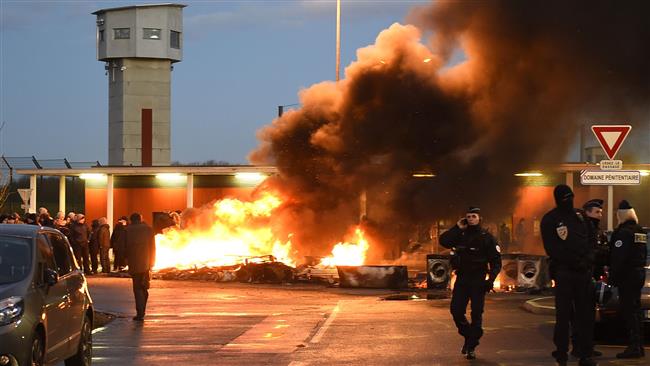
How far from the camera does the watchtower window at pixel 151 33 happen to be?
55.5 meters

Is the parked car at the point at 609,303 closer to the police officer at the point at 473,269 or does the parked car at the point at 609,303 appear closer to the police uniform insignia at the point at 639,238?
the police uniform insignia at the point at 639,238

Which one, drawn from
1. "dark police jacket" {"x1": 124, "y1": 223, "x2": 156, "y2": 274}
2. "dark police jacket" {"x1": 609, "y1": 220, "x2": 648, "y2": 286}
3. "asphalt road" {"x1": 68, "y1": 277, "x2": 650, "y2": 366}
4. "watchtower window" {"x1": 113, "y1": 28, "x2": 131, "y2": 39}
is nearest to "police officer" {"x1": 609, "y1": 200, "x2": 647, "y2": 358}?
"dark police jacket" {"x1": 609, "y1": 220, "x2": 648, "y2": 286}

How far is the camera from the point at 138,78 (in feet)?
182

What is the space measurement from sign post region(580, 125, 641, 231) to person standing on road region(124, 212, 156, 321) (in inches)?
276

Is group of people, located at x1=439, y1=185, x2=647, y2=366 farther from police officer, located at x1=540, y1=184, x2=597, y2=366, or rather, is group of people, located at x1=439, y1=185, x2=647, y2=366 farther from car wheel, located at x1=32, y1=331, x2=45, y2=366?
car wheel, located at x1=32, y1=331, x2=45, y2=366

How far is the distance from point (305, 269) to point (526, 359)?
15.7m

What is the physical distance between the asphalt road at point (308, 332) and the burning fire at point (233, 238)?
29.4 ft

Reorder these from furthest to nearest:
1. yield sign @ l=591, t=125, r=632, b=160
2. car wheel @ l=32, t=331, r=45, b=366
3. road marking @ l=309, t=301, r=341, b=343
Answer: yield sign @ l=591, t=125, r=632, b=160 → road marking @ l=309, t=301, r=341, b=343 → car wheel @ l=32, t=331, r=45, b=366

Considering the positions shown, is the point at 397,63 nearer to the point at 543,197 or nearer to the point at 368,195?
the point at 368,195

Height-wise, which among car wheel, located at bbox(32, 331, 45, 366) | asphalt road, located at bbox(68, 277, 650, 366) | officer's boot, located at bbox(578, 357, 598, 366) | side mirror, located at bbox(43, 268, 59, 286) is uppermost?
side mirror, located at bbox(43, 268, 59, 286)

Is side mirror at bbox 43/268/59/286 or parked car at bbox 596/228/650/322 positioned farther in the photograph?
parked car at bbox 596/228/650/322

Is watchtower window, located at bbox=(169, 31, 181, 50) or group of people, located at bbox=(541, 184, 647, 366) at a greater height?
watchtower window, located at bbox=(169, 31, 181, 50)

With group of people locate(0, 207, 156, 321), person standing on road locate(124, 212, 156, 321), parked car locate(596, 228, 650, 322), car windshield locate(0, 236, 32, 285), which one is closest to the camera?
car windshield locate(0, 236, 32, 285)

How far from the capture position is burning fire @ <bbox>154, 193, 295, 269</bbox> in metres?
32.2
